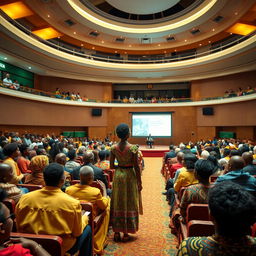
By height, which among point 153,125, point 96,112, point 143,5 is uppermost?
point 143,5

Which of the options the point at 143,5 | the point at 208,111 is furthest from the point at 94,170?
the point at 143,5

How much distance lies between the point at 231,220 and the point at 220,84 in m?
20.5

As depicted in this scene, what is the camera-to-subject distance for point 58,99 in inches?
672

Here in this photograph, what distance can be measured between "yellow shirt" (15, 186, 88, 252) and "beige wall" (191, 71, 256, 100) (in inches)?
777

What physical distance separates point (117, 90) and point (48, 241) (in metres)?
21.7

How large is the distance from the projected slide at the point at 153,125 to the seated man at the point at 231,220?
17.8 m

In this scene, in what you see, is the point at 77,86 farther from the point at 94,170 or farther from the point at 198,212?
the point at 198,212

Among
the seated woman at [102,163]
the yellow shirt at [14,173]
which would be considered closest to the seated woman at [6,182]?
the yellow shirt at [14,173]

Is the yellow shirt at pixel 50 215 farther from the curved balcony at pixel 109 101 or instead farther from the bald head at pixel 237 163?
the curved balcony at pixel 109 101

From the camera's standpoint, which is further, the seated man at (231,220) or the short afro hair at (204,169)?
the short afro hair at (204,169)

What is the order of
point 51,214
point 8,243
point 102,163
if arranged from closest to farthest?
point 8,243
point 51,214
point 102,163

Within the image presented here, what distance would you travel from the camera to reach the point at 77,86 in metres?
20.6

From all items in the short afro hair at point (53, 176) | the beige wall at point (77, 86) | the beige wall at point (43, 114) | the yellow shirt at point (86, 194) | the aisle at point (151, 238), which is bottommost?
the aisle at point (151, 238)

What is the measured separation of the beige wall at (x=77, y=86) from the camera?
750 inches
